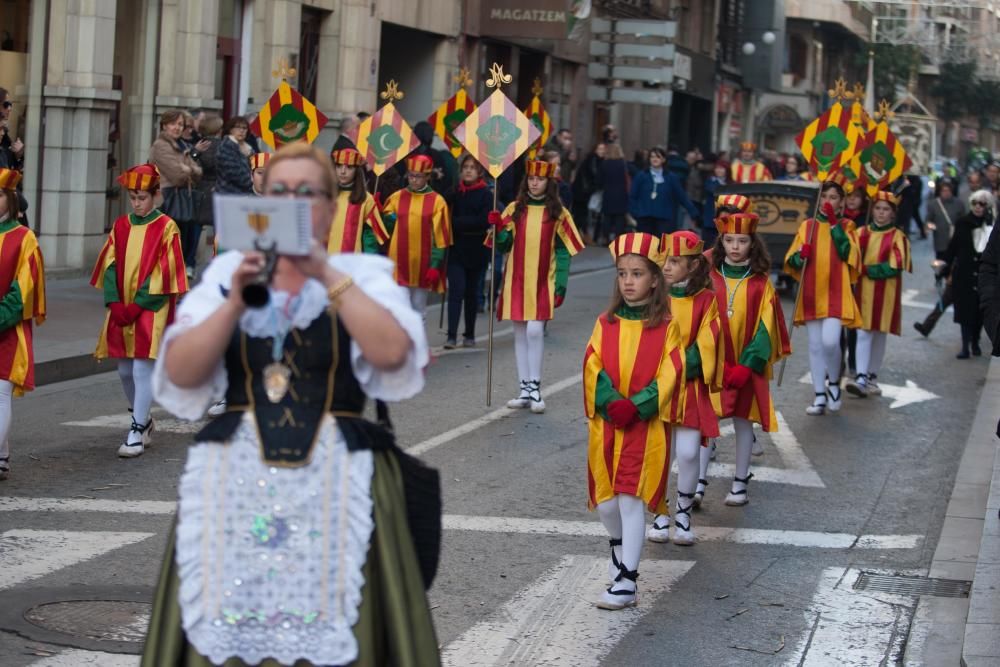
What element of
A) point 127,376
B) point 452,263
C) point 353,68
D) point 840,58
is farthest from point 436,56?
point 840,58

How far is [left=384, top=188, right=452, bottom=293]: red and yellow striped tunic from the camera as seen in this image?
48.3 feet

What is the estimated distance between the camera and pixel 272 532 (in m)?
4.05

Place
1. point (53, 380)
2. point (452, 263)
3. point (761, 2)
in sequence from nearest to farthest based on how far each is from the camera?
1. point (53, 380)
2. point (452, 263)
3. point (761, 2)

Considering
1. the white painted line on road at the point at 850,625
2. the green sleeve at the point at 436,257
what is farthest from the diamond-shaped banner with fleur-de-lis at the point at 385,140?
the white painted line on road at the point at 850,625

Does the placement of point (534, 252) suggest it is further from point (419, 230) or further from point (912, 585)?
point (912, 585)

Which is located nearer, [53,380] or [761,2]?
[53,380]

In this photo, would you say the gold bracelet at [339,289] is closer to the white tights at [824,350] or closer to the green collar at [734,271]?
the green collar at [734,271]

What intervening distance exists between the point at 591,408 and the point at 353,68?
19.4 metres

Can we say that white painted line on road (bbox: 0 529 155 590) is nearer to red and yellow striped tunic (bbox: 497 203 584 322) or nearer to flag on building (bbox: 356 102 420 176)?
red and yellow striped tunic (bbox: 497 203 584 322)

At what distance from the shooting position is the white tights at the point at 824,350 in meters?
12.9

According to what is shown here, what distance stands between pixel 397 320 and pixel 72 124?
15.7 meters

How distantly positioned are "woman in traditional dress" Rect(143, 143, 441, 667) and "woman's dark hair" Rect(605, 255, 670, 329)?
10.8 feet

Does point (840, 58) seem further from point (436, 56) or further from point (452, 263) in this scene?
point (452, 263)

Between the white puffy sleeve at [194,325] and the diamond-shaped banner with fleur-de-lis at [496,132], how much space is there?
9831 millimetres
